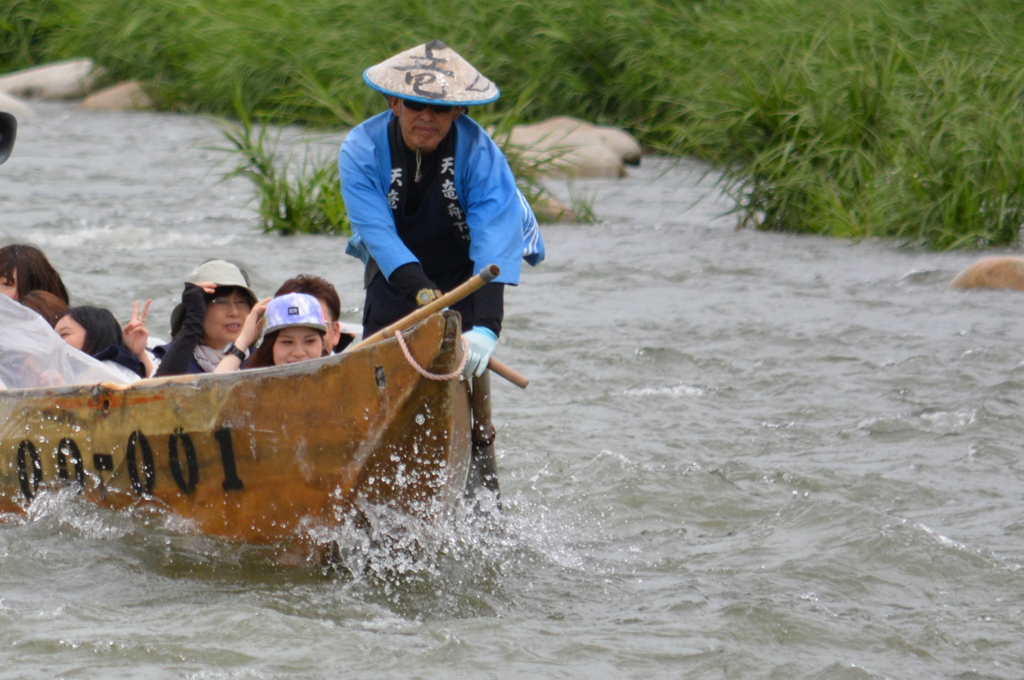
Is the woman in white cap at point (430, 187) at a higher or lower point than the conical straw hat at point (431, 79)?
lower

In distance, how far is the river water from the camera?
3850 millimetres

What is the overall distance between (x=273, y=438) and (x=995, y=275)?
5877 mm

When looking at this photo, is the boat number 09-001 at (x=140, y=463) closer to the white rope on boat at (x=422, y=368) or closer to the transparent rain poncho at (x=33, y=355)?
the transparent rain poncho at (x=33, y=355)

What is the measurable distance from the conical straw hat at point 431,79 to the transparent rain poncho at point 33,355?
58.9 inches

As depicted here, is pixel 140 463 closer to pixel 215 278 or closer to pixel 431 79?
pixel 215 278

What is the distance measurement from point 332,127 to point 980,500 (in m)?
8.97

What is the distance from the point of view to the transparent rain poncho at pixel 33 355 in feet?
16.4

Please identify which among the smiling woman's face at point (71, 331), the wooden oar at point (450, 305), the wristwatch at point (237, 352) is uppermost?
the wooden oar at point (450, 305)

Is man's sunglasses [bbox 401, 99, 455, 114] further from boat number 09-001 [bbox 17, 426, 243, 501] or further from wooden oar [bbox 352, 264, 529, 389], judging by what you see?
boat number 09-001 [bbox 17, 426, 243, 501]

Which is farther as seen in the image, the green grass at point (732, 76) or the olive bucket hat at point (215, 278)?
the green grass at point (732, 76)

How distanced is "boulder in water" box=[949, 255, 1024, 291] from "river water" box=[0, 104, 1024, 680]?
0.16 m

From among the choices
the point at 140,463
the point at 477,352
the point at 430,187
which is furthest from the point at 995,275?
the point at 140,463

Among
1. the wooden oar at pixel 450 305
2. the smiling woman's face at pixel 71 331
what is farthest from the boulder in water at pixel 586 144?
the wooden oar at pixel 450 305

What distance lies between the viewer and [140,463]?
172 inches
